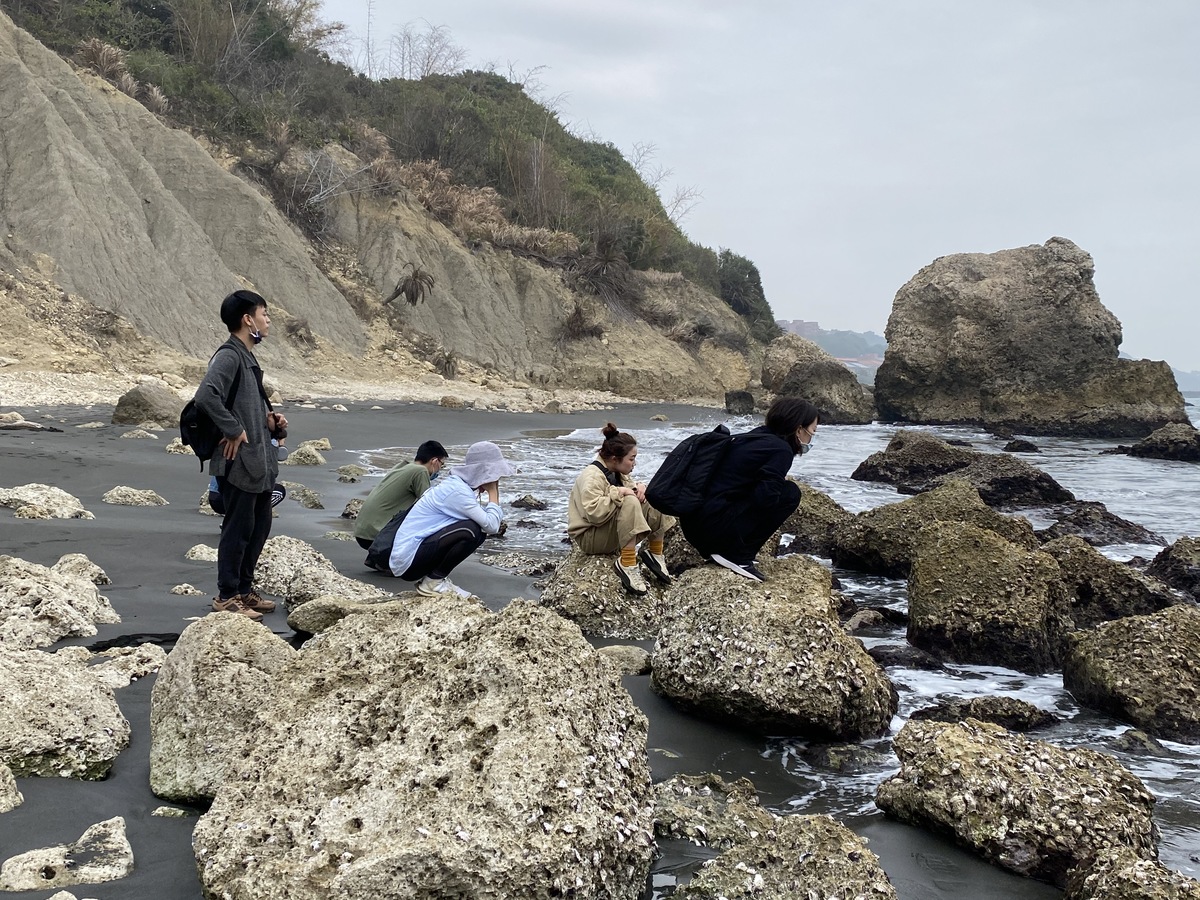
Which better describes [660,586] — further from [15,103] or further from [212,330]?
[15,103]

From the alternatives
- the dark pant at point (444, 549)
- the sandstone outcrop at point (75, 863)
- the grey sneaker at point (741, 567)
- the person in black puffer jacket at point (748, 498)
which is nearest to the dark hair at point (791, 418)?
the person in black puffer jacket at point (748, 498)

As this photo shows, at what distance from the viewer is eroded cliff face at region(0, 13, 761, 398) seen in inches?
763

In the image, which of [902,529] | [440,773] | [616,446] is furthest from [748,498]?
[902,529]

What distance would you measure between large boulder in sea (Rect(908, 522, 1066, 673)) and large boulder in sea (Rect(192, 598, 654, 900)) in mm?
3424

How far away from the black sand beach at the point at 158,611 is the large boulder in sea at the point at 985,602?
5.77 feet

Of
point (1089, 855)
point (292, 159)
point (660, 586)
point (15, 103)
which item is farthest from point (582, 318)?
point (1089, 855)

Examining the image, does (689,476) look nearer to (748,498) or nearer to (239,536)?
(748,498)

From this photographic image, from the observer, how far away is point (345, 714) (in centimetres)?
298

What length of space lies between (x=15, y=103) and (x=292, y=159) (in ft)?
29.2

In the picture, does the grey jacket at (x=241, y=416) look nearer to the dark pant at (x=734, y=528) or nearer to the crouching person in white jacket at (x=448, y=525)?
the crouching person in white jacket at (x=448, y=525)

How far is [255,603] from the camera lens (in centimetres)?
539

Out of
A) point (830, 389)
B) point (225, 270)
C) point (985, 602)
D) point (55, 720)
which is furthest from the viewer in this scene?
point (830, 389)

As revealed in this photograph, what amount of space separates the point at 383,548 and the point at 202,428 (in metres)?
1.98

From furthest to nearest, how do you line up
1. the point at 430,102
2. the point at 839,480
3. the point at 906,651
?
1. the point at 430,102
2. the point at 839,480
3. the point at 906,651
